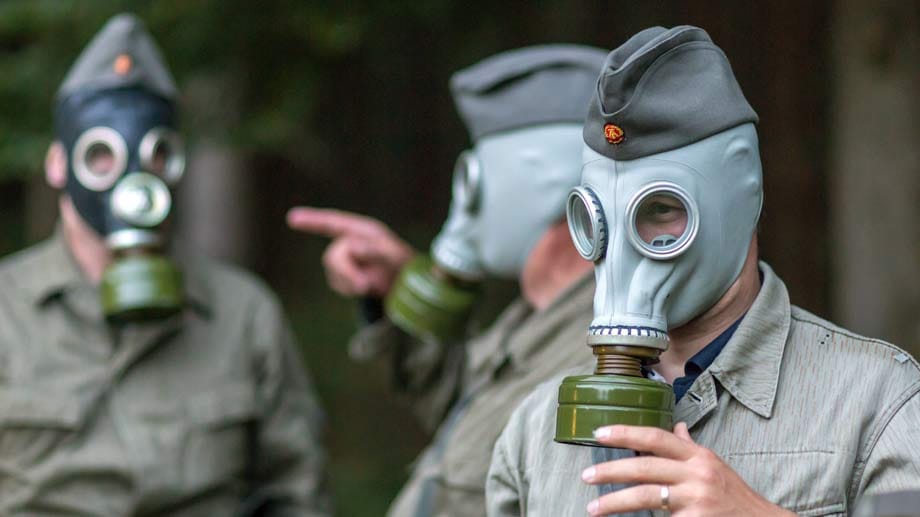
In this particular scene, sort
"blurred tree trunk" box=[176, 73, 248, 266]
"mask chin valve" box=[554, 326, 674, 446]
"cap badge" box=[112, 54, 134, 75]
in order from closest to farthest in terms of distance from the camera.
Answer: "mask chin valve" box=[554, 326, 674, 446], "cap badge" box=[112, 54, 134, 75], "blurred tree trunk" box=[176, 73, 248, 266]

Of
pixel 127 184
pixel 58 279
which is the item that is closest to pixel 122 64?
pixel 127 184

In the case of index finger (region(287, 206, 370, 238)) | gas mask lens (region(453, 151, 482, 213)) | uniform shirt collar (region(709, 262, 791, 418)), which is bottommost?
uniform shirt collar (region(709, 262, 791, 418))

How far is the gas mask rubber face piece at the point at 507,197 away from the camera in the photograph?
3291mm

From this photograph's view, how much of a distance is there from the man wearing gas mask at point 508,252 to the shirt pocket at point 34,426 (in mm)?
936

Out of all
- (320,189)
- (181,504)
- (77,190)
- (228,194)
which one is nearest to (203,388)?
(181,504)

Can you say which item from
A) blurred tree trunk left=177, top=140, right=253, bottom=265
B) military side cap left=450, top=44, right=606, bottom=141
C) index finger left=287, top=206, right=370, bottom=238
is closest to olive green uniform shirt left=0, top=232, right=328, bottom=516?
index finger left=287, top=206, right=370, bottom=238

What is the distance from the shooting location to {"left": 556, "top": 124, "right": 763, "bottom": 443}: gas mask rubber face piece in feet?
6.80

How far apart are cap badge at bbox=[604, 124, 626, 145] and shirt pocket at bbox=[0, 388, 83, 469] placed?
2128mm

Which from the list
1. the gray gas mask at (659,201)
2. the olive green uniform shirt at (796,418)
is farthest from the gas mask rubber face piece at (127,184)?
the gray gas mask at (659,201)

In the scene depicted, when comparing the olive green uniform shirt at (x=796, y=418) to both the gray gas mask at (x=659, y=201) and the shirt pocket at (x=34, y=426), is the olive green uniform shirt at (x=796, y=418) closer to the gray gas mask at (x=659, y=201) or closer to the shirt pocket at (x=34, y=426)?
the gray gas mask at (x=659, y=201)

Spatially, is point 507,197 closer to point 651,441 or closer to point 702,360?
point 702,360

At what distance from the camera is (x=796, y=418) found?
2113 mm

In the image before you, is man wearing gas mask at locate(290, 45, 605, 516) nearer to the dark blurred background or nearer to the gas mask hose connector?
the gas mask hose connector

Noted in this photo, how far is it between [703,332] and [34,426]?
219 cm
